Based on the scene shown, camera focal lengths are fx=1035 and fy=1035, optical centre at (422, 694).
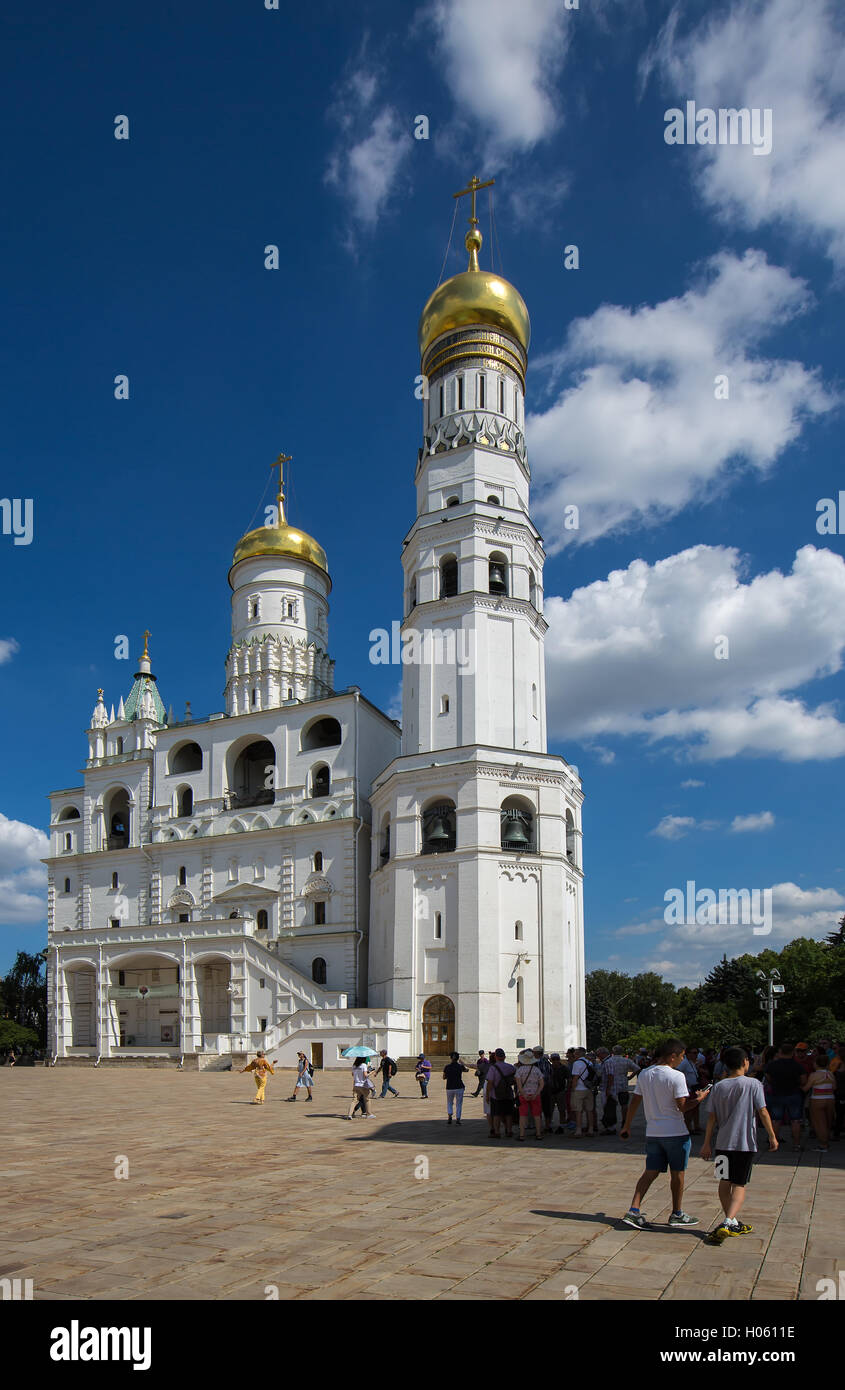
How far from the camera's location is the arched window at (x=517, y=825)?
38.4m

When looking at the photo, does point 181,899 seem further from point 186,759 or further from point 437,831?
point 437,831

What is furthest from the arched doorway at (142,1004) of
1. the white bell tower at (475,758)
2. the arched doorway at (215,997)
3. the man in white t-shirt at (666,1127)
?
the man in white t-shirt at (666,1127)

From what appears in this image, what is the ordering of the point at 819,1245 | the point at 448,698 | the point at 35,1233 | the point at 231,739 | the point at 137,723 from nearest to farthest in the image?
the point at 819,1245, the point at 35,1233, the point at 448,698, the point at 231,739, the point at 137,723

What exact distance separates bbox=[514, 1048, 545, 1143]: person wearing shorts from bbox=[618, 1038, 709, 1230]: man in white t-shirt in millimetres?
6861

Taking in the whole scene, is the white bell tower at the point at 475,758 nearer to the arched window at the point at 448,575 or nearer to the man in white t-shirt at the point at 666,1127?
the arched window at the point at 448,575

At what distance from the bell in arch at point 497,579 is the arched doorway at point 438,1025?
16240 millimetres

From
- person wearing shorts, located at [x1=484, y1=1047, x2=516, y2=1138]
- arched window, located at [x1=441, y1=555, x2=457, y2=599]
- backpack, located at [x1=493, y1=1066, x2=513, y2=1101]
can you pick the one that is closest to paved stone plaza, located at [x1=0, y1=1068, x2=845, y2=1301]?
person wearing shorts, located at [x1=484, y1=1047, x2=516, y2=1138]

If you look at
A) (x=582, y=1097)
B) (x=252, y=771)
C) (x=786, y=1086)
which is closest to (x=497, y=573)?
(x=252, y=771)

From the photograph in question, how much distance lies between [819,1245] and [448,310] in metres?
43.2

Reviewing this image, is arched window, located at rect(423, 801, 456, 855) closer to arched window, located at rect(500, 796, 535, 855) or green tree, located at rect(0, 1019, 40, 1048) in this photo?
arched window, located at rect(500, 796, 535, 855)

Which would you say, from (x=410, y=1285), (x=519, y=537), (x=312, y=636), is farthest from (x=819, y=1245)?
(x=312, y=636)

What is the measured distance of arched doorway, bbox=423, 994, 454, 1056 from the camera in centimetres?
3712
